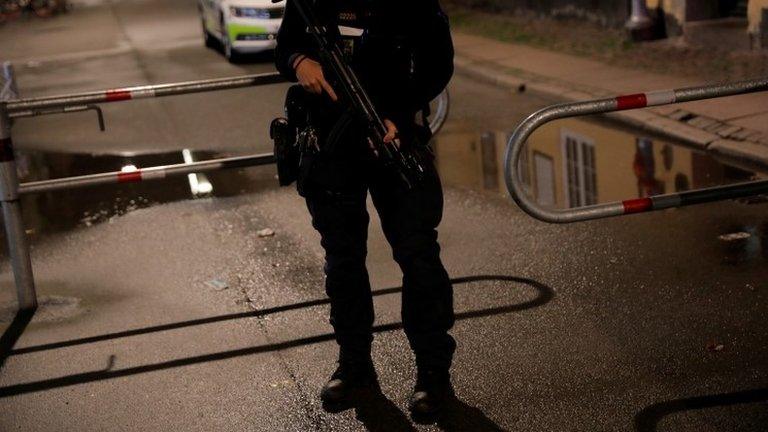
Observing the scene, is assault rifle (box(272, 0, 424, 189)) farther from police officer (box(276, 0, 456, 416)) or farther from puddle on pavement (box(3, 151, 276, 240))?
puddle on pavement (box(3, 151, 276, 240))

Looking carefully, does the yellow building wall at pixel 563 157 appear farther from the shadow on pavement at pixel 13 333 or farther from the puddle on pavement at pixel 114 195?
the shadow on pavement at pixel 13 333

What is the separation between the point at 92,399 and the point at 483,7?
16780 millimetres

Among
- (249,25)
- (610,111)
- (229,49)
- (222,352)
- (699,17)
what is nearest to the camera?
(610,111)

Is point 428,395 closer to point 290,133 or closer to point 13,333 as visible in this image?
point 290,133

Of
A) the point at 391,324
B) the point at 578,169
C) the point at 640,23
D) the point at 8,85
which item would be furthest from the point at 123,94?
the point at 640,23

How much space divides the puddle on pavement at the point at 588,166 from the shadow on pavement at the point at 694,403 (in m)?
2.40

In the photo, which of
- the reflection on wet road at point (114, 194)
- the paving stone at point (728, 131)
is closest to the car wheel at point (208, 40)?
the reflection on wet road at point (114, 194)

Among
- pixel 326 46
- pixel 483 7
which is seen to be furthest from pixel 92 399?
pixel 483 7

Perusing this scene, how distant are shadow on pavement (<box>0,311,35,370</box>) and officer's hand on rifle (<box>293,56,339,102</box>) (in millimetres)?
2339

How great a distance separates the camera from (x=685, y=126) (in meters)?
9.85

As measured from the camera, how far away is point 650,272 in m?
6.31

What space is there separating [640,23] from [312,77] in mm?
10855

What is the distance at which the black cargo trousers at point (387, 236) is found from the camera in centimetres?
446

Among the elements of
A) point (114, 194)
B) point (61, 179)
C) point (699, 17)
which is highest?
point (61, 179)
